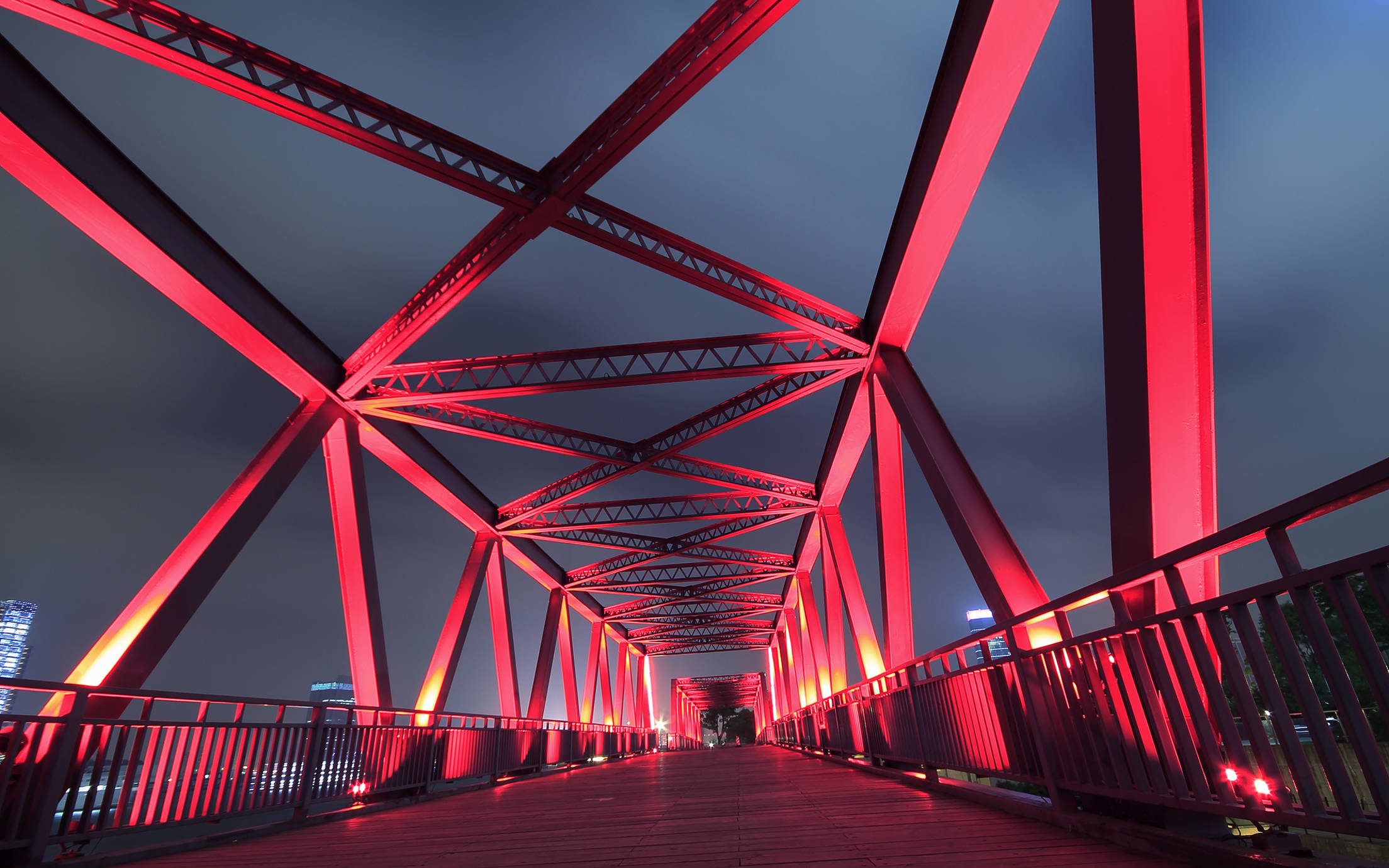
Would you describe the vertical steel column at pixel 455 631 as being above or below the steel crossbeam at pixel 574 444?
below

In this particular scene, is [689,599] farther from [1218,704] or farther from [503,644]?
[1218,704]

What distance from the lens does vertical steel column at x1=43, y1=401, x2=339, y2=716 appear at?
24.7ft

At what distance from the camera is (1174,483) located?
11.9ft

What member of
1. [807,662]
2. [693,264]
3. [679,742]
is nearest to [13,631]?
[679,742]

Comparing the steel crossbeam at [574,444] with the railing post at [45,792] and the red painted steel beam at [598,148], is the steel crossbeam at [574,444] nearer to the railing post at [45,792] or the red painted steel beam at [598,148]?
the red painted steel beam at [598,148]

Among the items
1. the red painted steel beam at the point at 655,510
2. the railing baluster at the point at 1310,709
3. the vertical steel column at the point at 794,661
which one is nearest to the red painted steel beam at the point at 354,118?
the railing baluster at the point at 1310,709

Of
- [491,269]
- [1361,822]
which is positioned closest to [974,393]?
[491,269]

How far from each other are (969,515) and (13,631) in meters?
80.0

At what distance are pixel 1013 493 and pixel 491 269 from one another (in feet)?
246

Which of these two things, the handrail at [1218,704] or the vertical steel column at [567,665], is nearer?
the handrail at [1218,704]

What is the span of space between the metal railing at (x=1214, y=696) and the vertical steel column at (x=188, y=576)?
8.26 metres

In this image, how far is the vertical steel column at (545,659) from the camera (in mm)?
21578

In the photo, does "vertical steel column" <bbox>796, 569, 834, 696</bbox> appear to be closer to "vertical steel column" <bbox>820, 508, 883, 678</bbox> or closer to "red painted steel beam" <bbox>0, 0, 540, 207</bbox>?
"vertical steel column" <bbox>820, 508, 883, 678</bbox>

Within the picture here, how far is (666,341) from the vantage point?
11.2 m
